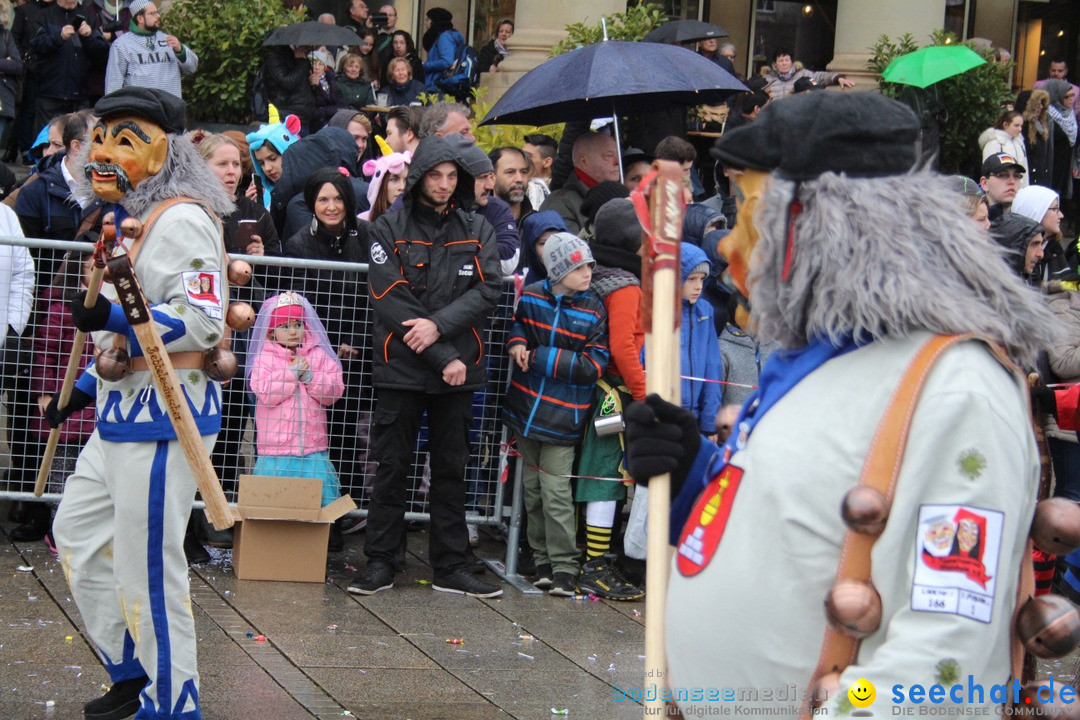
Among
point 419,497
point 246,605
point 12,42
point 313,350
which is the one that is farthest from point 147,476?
point 12,42

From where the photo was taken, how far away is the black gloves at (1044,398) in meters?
6.34

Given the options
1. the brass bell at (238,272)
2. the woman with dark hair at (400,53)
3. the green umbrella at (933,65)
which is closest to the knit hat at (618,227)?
the brass bell at (238,272)

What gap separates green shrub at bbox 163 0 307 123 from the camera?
1255 cm

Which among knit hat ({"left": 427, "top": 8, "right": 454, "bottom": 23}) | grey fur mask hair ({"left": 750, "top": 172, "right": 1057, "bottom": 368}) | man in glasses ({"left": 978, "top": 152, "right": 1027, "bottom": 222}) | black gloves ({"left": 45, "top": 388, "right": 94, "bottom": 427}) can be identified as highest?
knit hat ({"left": 427, "top": 8, "right": 454, "bottom": 23})

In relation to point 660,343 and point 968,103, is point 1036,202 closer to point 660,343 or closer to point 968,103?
point 968,103

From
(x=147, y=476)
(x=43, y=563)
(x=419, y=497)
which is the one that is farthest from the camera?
(x=419, y=497)

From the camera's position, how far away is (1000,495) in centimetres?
204

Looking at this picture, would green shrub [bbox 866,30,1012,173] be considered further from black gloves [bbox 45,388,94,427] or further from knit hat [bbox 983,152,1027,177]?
black gloves [bbox 45,388,94,427]

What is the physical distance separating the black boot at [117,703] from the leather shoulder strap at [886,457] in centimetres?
296

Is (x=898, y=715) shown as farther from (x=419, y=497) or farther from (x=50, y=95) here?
(x=50, y=95)

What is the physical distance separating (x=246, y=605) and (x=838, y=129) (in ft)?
14.6

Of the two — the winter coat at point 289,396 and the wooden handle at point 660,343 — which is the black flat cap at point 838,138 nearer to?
the wooden handle at point 660,343

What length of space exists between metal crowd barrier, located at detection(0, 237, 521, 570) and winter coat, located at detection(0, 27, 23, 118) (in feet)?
18.3

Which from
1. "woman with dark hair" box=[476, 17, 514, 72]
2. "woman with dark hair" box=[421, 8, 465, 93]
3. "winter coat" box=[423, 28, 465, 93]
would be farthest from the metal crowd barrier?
"woman with dark hair" box=[476, 17, 514, 72]
